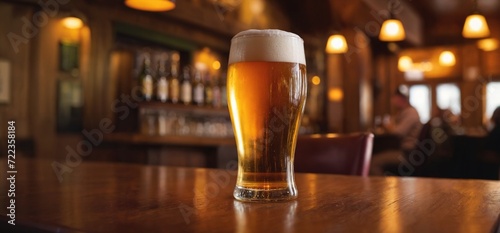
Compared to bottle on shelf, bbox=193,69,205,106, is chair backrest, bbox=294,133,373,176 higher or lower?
lower

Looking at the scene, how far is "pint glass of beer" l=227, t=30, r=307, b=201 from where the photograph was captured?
687mm

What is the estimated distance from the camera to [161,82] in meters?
4.57

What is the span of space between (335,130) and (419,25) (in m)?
2.94

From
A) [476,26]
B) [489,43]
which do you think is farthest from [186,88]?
[489,43]

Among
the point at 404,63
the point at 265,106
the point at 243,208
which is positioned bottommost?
the point at 243,208

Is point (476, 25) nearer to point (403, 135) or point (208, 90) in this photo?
point (403, 135)

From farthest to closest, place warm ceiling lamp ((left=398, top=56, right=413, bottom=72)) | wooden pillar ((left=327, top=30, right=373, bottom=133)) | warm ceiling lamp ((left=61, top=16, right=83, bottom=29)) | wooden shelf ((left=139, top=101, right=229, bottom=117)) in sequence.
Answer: warm ceiling lamp ((left=398, top=56, right=413, bottom=72)) < wooden pillar ((left=327, top=30, right=373, bottom=133)) < wooden shelf ((left=139, top=101, right=229, bottom=117)) < warm ceiling lamp ((left=61, top=16, right=83, bottom=29))

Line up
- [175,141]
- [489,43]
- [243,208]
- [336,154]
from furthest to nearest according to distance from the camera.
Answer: [489,43] → [175,141] → [336,154] → [243,208]

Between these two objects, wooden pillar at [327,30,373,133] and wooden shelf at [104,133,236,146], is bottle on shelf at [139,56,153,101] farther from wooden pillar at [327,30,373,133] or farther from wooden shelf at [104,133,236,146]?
wooden pillar at [327,30,373,133]

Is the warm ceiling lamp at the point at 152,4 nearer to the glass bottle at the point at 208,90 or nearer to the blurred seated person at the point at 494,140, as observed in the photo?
the glass bottle at the point at 208,90

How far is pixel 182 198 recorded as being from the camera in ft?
2.22

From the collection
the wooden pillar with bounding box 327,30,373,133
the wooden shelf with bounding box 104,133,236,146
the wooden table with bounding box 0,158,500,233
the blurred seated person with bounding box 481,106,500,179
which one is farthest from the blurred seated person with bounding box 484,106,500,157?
the wooden pillar with bounding box 327,30,373,133

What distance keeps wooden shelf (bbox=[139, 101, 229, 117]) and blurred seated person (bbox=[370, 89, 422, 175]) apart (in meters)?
1.89

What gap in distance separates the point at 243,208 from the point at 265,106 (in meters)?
0.17
